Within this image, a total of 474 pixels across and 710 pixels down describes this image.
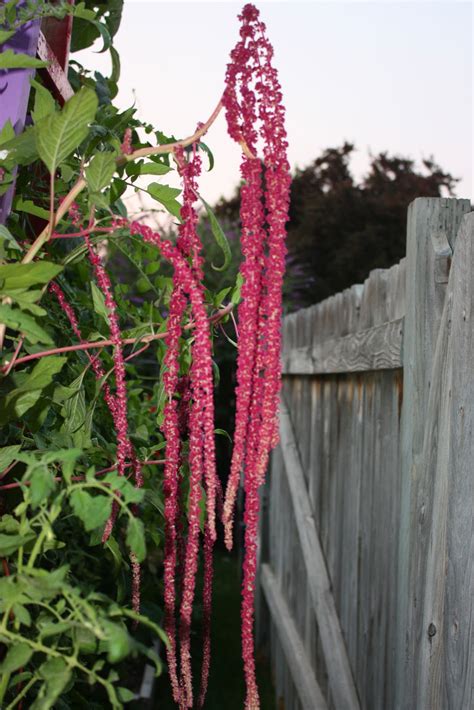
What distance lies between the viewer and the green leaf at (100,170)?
90 centimetres

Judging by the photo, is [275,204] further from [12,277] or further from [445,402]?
[445,402]

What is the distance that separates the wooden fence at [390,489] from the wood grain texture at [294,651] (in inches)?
0.4

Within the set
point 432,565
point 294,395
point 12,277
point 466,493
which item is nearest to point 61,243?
point 12,277

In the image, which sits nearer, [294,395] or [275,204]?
[275,204]

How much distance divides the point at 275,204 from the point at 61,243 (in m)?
0.89

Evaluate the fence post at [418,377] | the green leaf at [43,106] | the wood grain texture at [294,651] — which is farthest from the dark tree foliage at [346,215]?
the green leaf at [43,106]

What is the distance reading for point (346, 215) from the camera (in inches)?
674

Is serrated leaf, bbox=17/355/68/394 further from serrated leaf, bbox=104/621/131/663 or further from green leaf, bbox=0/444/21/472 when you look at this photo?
serrated leaf, bbox=104/621/131/663

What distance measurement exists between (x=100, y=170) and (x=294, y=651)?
370cm

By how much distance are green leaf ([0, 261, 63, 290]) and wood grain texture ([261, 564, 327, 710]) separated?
314 centimetres

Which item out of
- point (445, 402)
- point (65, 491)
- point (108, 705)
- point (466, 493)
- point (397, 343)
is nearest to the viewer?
point (65, 491)

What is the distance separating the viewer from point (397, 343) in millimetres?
2434

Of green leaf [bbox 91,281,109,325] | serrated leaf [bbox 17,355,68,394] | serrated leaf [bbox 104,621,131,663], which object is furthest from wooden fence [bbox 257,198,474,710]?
serrated leaf [bbox 104,621,131,663]

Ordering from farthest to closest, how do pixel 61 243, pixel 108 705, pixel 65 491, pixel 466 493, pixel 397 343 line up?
pixel 108 705
pixel 397 343
pixel 466 493
pixel 61 243
pixel 65 491
